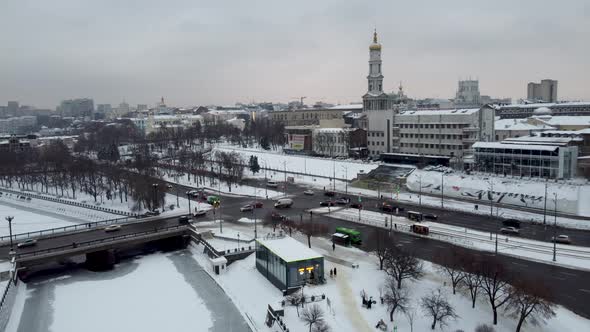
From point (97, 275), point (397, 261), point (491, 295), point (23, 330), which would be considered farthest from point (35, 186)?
point (491, 295)

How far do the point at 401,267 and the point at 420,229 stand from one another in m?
12.8

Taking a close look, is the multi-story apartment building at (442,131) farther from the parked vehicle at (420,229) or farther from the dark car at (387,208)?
the parked vehicle at (420,229)

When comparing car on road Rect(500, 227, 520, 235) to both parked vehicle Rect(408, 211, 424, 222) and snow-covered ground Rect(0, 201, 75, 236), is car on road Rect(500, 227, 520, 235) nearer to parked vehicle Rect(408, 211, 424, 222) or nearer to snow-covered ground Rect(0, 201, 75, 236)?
parked vehicle Rect(408, 211, 424, 222)

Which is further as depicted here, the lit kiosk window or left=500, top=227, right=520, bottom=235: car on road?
left=500, top=227, right=520, bottom=235: car on road

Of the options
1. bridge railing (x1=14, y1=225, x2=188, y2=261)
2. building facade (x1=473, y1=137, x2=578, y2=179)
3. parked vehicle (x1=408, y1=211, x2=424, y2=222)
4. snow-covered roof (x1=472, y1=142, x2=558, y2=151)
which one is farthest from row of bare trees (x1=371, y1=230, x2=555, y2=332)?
snow-covered roof (x1=472, y1=142, x2=558, y2=151)

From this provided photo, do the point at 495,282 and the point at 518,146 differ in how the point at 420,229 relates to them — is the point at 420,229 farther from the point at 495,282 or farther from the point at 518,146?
the point at 518,146

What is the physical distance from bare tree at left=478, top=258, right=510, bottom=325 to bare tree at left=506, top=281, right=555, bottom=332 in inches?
25.2

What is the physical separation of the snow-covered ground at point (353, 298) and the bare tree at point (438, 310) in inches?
16.5

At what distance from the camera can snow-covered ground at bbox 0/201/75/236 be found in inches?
2190

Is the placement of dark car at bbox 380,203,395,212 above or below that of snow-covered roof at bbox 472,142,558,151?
below

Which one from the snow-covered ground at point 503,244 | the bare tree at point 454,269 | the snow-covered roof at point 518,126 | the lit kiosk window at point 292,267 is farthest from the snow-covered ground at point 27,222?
the snow-covered roof at point 518,126

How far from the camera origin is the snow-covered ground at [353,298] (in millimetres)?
25562

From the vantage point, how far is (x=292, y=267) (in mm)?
A: 31500

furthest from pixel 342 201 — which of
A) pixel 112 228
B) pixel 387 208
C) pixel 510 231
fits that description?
pixel 112 228
